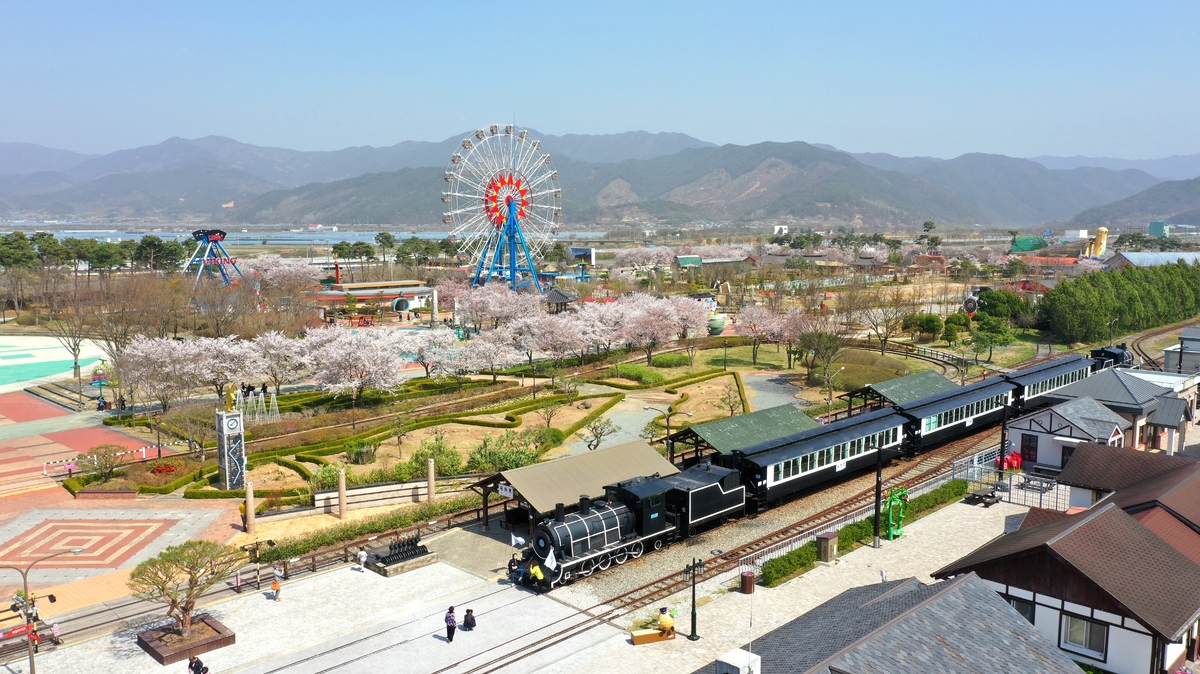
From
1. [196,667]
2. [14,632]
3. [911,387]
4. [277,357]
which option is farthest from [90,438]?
[911,387]

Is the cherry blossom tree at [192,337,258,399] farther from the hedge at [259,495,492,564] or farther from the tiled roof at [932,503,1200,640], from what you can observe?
the tiled roof at [932,503,1200,640]

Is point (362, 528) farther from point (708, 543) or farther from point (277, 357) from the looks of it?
point (277, 357)

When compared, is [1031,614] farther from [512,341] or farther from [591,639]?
[512,341]

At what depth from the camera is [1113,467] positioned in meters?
27.5

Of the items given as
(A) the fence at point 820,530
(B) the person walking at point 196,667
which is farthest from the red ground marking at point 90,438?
(A) the fence at point 820,530

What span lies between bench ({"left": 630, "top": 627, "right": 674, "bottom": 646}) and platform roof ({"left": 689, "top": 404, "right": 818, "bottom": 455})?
36.5ft

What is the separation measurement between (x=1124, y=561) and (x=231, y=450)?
32.7 m

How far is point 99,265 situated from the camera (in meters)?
106

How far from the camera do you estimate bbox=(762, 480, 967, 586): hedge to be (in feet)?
82.0

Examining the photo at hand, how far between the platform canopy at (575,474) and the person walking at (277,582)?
7.04 meters

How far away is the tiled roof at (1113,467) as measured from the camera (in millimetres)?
26578

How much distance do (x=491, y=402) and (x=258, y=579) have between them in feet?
84.1

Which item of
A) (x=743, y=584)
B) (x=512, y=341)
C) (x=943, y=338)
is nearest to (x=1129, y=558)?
(x=743, y=584)

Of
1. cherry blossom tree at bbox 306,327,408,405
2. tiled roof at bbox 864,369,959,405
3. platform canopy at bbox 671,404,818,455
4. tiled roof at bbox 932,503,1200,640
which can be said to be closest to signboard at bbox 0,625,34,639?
platform canopy at bbox 671,404,818,455
